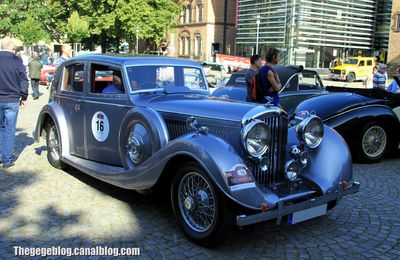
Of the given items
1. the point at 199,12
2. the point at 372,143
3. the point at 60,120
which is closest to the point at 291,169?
the point at 60,120

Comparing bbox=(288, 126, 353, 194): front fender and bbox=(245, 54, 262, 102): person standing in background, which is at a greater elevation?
bbox=(245, 54, 262, 102): person standing in background

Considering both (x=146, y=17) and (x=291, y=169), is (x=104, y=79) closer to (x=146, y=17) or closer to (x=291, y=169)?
(x=291, y=169)

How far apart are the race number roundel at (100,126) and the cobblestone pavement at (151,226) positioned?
742mm

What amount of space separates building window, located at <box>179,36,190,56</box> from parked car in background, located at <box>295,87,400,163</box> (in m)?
55.9

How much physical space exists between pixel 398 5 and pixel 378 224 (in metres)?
46.7

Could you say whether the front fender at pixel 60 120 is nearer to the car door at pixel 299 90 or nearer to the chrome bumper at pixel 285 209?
the chrome bumper at pixel 285 209

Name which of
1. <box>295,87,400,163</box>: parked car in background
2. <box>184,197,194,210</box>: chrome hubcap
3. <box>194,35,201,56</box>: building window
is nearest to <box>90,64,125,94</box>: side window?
<box>184,197,194,210</box>: chrome hubcap

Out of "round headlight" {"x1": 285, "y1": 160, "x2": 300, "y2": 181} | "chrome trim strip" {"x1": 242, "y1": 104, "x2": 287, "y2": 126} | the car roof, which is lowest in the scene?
"round headlight" {"x1": 285, "y1": 160, "x2": 300, "y2": 181}

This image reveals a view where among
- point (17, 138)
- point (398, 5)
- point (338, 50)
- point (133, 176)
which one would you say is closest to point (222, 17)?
point (338, 50)

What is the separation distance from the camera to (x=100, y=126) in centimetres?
555

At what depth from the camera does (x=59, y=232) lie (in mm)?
4305

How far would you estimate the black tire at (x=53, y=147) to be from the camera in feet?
21.8

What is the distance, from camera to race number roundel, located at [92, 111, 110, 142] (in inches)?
215

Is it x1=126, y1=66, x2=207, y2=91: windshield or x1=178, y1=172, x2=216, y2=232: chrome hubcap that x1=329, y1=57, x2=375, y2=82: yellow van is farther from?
x1=178, y1=172, x2=216, y2=232: chrome hubcap
